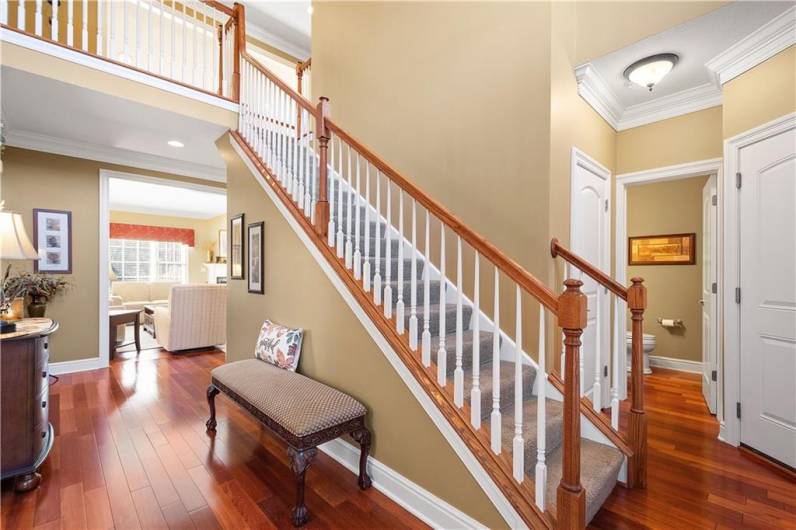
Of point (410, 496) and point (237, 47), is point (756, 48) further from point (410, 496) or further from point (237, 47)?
point (237, 47)

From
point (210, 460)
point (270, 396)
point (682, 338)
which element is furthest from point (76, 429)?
point (682, 338)

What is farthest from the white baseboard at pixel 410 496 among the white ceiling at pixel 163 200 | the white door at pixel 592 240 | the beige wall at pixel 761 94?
the white ceiling at pixel 163 200

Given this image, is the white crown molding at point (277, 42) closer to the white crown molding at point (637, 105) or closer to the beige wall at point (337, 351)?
the beige wall at point (337, 351)

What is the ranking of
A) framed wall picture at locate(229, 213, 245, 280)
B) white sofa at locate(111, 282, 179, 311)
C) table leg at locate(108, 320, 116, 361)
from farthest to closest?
white sofa at locate(111, 282, 179, 311) → table leg at locate(108, 320, 116, 361) → framed wall picture at locate(229, 213, 245, 280)

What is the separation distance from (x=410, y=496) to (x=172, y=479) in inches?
55.6

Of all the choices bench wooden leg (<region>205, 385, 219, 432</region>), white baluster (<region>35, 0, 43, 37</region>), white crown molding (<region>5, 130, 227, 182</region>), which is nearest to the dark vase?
white crown molding (<region>5, 130, 227, 182</region>)

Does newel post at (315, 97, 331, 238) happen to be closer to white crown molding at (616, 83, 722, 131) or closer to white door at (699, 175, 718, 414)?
white crown molding at (616, 83, 722, 131)

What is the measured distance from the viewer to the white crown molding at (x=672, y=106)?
293 cm

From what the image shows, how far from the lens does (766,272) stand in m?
2.39

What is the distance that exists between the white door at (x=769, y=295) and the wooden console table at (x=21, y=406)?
453 cm

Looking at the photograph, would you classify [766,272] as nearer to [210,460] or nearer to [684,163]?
[684,163]

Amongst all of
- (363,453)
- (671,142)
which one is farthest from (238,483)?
(671,142)

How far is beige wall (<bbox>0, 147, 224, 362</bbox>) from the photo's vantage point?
395 cm

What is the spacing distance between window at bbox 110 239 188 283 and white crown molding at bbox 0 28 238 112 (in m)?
7.42
